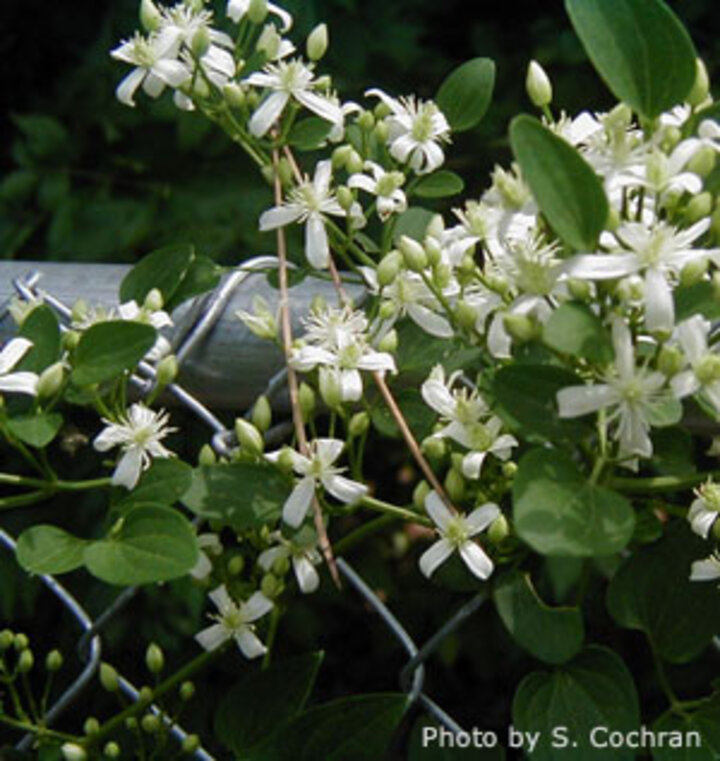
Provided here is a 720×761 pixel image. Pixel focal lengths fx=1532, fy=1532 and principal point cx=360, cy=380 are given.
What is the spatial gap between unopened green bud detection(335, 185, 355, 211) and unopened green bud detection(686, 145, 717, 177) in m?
0.23

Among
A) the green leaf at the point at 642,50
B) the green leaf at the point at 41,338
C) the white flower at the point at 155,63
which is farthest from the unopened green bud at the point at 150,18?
the green leaf at the point at 642,50

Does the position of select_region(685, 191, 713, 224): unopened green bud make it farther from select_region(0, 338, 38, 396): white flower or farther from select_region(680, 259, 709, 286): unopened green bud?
select_region(0, 338, 38, 396): white flower

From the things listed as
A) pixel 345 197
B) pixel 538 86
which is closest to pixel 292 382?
pixel 345 197

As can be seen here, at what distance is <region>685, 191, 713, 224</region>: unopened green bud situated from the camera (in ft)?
2.65

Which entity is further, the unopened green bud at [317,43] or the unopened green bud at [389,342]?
the unopened green bud at [317,43]

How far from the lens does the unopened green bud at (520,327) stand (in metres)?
0.78

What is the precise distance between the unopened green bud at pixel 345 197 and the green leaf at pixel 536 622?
25 centimetres

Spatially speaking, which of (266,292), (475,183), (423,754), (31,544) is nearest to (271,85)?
(266,292)

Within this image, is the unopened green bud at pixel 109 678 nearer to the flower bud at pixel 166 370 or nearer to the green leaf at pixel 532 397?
the flower bud at pixel 166 370

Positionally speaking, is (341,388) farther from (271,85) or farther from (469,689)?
(469,689)

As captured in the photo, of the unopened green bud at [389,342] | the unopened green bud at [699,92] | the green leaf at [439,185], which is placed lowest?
the unopened green bud at [389,342]

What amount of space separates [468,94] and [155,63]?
0.69 feet

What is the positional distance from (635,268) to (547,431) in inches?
3.8

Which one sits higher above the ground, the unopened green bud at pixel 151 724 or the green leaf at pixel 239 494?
the green leaf at pixel 239 494
